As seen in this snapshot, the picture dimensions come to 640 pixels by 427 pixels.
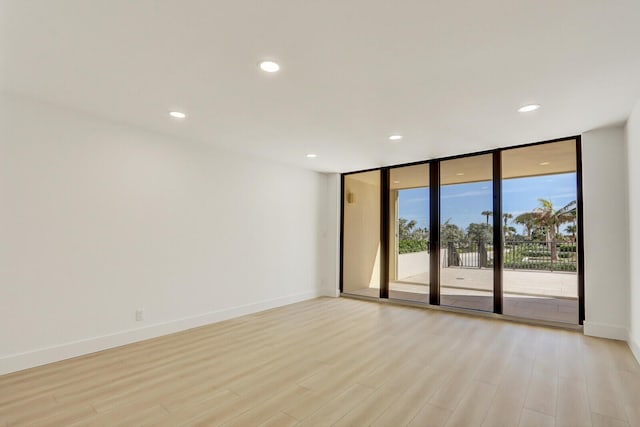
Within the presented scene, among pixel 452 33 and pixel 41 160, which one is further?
pixel 41 160

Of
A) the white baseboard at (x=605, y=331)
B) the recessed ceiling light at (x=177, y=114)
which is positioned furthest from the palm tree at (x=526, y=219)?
the recessed ceiling light at (x=177, y=114)

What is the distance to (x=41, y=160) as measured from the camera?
10.3 feet

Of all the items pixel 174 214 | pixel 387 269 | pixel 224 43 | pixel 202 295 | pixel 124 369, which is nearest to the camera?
pixel 224 43

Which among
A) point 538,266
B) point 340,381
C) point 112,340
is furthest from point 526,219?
point 112,340

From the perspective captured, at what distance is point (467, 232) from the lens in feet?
17.0

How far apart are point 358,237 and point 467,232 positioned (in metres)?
2.23

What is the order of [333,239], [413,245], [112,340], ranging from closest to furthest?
[112,340] → [413,245] → [333,239]

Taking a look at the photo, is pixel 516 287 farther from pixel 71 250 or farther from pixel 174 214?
pixel 71 250

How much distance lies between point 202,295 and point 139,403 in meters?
2.13

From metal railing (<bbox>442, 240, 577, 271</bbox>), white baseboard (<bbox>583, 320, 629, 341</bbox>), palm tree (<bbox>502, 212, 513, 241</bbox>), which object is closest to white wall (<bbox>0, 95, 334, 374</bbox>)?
metal railing (<bbox>442, 240, 577, 271</bbox>)

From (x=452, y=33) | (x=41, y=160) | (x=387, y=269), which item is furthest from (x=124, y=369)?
(x=387, y=269)

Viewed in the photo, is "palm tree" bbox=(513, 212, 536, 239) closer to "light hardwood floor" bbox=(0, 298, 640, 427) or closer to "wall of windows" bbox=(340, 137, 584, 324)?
"wall of windows" bbox=(340, 137, 584, 324)

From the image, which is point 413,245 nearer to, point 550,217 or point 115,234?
point 550,217

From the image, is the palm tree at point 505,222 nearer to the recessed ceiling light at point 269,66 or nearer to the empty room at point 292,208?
the empty room at point 292,208
